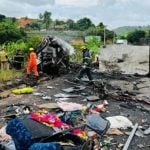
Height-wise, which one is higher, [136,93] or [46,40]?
[46,40]

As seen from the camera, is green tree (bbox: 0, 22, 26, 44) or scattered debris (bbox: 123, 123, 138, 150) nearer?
scattered debris (bbox: 123, 123, 138, 150)

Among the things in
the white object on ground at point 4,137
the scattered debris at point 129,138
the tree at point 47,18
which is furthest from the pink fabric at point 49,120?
the tree at point 47,18

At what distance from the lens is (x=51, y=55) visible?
20.7 m

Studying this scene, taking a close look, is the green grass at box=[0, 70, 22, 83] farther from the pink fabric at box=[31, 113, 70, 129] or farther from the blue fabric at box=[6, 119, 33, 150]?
the blue fabric at box=[6, 119, 33, 150]

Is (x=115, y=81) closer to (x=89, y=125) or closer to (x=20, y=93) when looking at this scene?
(x=20, y=93)

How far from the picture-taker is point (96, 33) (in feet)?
172

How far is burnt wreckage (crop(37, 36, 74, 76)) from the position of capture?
20.6 m

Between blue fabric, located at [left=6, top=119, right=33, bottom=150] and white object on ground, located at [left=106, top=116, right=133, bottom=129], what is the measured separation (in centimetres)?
342

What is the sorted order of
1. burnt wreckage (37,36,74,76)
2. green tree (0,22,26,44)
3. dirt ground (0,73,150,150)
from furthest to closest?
green tree (0,22,26,44)
burnt wreckage (37,36,74,76)
dirt ground (0,73,150,150)

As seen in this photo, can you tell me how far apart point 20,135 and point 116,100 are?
7169 mm

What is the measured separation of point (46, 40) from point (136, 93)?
658 cm

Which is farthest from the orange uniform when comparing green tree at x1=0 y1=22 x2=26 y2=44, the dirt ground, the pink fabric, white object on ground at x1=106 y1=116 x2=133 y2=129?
green tree at x1=0 y1=22 x2=26 y2=44

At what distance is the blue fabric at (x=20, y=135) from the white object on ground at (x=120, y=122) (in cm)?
342

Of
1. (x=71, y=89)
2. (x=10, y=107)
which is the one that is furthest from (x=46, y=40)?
(x=10, y=107)
